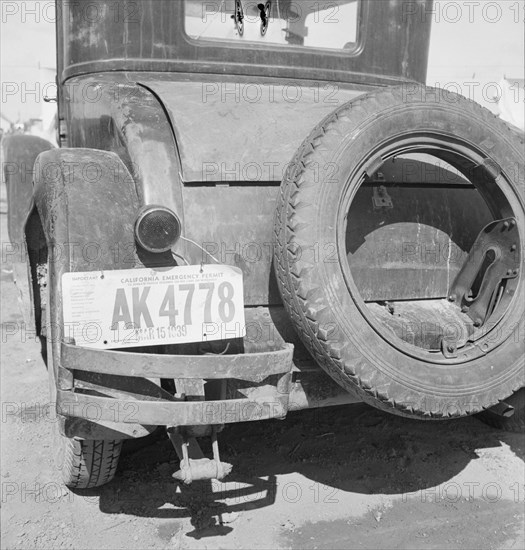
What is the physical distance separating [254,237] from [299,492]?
129 centimetres

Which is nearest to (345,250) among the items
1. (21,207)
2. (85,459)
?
(85,459)

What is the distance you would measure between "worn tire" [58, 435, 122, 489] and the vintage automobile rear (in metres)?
0.01

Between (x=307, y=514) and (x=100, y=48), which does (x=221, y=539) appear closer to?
(x=307, y=514)

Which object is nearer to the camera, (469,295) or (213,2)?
(469,295)

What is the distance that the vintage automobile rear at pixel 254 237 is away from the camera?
2.14 meters

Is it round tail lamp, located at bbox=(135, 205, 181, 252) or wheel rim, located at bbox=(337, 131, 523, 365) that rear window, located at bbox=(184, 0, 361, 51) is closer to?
wheel rim, located at bbox=(337, 131, 523, 365)

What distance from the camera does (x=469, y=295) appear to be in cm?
272

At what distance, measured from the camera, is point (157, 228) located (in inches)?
84.0

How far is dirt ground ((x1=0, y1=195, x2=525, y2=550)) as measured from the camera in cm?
255

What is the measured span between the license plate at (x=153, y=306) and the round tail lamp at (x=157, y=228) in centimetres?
9

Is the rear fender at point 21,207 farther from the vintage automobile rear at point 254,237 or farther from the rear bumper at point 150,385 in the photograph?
the rear bumper at point 150,385

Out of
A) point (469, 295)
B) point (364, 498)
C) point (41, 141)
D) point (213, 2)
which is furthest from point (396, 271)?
point (41, 141)

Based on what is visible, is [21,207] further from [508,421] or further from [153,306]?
[508,421]

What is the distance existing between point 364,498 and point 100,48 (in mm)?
2550
